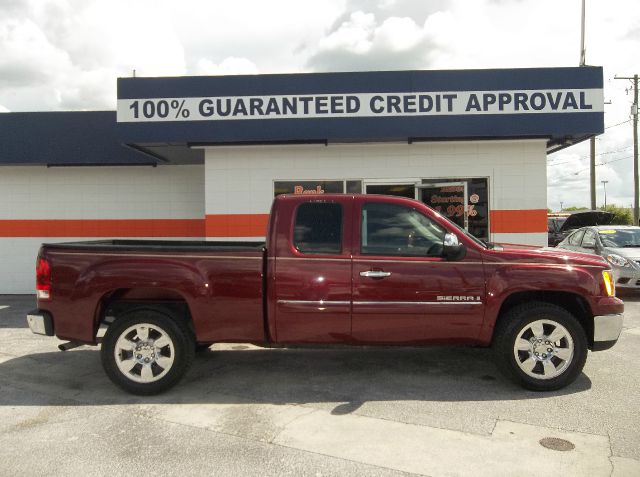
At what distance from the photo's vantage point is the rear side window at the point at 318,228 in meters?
4.96

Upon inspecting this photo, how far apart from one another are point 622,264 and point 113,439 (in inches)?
394

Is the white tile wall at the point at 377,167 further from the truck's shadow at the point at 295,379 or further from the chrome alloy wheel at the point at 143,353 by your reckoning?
the chrome alloy wheel at the point at 143,353

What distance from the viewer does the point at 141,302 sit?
202 inches

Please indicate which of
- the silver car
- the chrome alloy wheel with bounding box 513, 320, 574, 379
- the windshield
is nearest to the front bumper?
the chrome alloy wheel with bounding box 513, 320, 574, 379

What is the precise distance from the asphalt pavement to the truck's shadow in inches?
0.8

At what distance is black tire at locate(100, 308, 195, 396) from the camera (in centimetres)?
495

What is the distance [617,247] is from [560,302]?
717cm

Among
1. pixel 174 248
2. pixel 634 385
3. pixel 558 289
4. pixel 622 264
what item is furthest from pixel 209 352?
pixel 622 264

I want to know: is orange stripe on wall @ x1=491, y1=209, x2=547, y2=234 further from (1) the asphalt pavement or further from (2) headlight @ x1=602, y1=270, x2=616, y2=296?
(2) headlight @ x1=602, y1=270, x2=616, y2=296

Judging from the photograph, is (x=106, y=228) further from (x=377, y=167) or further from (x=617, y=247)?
(x=617, y=247)

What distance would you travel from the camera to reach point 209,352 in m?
6.60

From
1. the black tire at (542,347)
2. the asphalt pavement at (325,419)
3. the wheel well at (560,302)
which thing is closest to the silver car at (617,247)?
the asphalt pavement at (325,419)

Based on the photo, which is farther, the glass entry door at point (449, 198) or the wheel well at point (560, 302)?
the glass entry door at point (449, 198)

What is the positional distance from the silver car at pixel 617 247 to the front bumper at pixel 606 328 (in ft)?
20.0
